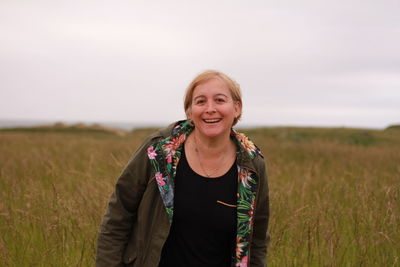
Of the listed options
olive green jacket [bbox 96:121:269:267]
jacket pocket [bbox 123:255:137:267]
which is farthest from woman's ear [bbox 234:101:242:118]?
jacket pocket [bbox 123:255:137:267]

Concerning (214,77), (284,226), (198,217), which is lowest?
(284,226)

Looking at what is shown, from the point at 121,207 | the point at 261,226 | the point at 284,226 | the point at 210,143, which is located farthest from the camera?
the point at 284,226

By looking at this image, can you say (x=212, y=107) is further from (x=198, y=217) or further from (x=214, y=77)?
(x=198, y=217)

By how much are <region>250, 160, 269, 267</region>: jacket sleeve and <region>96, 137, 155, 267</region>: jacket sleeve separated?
0.72 m

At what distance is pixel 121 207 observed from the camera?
215cm

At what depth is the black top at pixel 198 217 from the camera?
2.19 meters

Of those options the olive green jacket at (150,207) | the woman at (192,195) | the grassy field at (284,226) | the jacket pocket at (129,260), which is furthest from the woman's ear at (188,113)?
the grassy field at (284,226)

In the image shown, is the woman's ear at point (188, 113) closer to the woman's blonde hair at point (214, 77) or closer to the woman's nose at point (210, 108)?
the woman's blonde hair at point (214, 77)

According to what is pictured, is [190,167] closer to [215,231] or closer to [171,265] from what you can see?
[215,231]

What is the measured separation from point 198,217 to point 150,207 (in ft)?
0.94

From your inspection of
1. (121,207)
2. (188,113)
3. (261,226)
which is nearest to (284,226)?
(261,226)

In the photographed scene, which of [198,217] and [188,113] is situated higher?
[188,113]

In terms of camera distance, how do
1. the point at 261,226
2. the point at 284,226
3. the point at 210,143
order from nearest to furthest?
the point at 210,143, the point at 261,226, the point at 284,226

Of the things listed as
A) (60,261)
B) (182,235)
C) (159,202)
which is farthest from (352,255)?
(60,261)
